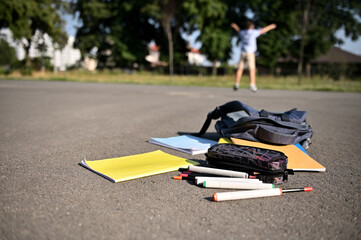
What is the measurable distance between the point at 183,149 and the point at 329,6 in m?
48.7

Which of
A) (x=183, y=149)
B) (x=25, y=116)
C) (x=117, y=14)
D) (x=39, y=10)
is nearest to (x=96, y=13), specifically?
(x=117, y=14)

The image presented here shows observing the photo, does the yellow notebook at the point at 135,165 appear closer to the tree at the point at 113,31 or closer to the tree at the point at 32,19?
the tree at the point at 32,19

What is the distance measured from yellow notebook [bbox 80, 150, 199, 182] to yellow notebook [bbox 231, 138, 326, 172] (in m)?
0.70

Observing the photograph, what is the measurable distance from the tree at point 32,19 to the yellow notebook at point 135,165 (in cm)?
2952

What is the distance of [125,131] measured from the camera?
427 centimetres

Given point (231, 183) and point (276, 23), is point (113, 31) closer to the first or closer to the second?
point (276, 23)

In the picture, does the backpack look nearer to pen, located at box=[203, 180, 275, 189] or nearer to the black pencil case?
the black pencil case

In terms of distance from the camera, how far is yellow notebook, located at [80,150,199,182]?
235cm

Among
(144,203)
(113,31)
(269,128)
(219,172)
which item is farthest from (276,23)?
(144,203)

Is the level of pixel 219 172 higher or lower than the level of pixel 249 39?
lower

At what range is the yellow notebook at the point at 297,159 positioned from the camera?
2570mm

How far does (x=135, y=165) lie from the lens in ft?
8.54

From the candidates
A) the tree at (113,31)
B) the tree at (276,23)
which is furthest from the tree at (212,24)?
the tree at (113,31)

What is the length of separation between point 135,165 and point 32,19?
32923 mm
